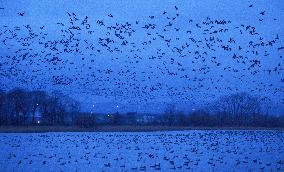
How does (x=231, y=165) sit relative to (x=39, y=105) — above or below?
below

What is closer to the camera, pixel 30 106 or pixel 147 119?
pixel 30 106

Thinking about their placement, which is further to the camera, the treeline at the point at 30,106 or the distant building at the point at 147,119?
the distant building at the point at 147,119

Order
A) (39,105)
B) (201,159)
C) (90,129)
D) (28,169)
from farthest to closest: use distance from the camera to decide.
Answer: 1. (39,105)
2. (90,129)
3. (201,159)
4. (28,169)

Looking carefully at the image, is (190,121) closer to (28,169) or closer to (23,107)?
(23,107)

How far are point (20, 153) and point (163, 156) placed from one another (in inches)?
370

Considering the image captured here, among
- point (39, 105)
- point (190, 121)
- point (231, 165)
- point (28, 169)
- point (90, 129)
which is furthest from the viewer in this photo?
point (39, 105)

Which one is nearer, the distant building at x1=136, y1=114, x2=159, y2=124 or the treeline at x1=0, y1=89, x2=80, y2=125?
the treeline at x1=0, y1=89, x2=80, y2=125

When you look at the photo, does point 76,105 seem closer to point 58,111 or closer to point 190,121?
point 58,111

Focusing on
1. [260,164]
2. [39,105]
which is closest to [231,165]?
[260,164]

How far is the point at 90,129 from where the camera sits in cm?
7406

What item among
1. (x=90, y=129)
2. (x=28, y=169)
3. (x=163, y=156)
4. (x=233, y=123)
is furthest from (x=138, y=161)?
(x=233, y=123)

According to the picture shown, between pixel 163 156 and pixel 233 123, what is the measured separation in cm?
8314

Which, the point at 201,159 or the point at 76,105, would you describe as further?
the point at 76,105

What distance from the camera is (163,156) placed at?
29047 mm
